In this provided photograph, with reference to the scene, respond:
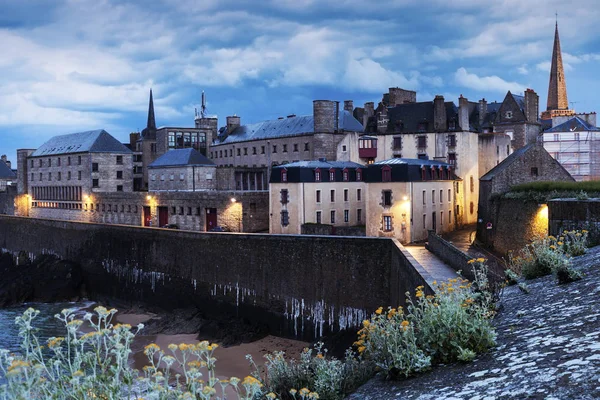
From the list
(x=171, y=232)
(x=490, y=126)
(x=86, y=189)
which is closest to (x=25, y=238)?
(x=86, y=189)

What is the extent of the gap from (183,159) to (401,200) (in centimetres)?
2311

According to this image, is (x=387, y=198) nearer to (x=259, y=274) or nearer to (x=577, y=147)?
(x=259, y=274)

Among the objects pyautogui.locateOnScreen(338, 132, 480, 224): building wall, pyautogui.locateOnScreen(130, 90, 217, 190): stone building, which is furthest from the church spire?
pyautogui.locateOnScreen(130, 90, 217, 190): stone building

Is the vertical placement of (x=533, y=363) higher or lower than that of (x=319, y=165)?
lower

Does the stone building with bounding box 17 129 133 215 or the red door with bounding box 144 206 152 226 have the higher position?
the stone building with bounding box 17 129 133 215

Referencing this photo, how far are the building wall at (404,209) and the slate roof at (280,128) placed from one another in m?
15.6

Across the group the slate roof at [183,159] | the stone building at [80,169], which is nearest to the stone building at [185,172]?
the slate roof at [183,159]

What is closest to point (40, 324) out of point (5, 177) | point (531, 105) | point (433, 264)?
point (433, 264)

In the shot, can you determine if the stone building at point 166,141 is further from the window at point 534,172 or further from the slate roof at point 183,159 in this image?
the window at point 534,172

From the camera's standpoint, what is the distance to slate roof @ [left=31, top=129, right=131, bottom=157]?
2237 inches

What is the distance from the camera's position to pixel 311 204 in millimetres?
38969

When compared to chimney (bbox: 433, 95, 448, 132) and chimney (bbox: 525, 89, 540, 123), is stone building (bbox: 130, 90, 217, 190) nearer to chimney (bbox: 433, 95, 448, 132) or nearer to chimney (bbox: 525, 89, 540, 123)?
chimney (bbox: 433, 95, 448, 132)

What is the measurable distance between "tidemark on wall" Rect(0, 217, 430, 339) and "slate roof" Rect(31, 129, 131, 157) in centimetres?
1439

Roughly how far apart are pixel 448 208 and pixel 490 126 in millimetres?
11380
